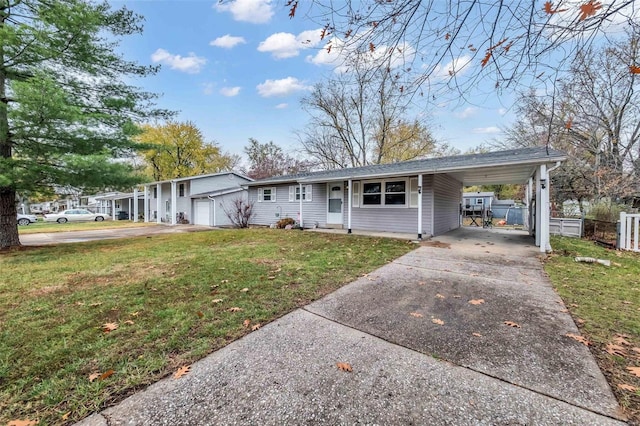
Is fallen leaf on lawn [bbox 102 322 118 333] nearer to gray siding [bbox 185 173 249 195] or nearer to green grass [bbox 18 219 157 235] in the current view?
gray siding [bbox 185 173 249 195]

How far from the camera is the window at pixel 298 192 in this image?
13.9m

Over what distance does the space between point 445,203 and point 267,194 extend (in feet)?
31.8

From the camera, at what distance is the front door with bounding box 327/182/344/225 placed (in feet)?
41.9

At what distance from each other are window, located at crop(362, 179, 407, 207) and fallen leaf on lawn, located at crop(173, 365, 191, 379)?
9.66m

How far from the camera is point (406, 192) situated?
10.5 metres

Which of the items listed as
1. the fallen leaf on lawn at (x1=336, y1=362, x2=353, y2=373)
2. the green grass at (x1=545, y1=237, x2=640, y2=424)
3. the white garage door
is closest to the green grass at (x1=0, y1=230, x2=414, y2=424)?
the fallen leaf on lawn at (x1=336, y1=362, x2=353, y2=373)

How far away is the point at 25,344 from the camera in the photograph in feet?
8.29

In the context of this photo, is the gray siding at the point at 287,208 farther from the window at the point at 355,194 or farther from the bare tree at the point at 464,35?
the bare tree at the point at 464,35

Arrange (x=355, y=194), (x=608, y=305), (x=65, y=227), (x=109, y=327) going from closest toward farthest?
1. (x=109, y=327)
2. (x=608, y=305)
3. (x=355, y=194)
4. (x=65, y=227)

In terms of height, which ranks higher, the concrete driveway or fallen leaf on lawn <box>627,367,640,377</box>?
fallen leaf on lawn <box>627,367,640,377</box>

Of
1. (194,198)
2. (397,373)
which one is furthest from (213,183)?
(397,373)

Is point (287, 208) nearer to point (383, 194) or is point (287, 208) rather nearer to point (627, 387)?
point (383, 194)

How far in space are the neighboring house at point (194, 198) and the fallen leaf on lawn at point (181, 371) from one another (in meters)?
15.2

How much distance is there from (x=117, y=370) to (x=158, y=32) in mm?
10542
